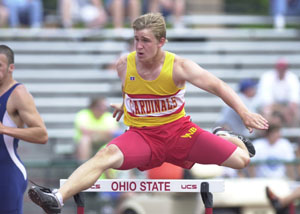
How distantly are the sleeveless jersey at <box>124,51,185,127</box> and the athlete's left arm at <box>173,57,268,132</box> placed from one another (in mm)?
100

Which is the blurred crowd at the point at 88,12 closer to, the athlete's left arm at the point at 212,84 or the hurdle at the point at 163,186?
the athlete's left arm at the point at 212,84

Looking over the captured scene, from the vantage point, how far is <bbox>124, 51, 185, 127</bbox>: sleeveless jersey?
6352mm

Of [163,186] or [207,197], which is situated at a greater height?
[163,186]

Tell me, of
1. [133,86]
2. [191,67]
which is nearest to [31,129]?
[133,86]

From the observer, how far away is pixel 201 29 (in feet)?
53.2

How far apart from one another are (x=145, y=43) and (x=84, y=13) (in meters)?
8.93

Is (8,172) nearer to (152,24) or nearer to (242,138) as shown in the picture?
(152,24)

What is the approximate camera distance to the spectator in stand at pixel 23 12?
1477cm

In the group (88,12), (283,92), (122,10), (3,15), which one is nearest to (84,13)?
(88,12)

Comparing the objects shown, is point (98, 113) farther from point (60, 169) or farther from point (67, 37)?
point (67, 37)

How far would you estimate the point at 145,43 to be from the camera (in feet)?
20.5

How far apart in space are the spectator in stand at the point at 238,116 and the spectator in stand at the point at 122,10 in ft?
11.4

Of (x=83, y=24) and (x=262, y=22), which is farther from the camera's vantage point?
(x=262, y=22)

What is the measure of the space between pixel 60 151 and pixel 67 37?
418 cm
